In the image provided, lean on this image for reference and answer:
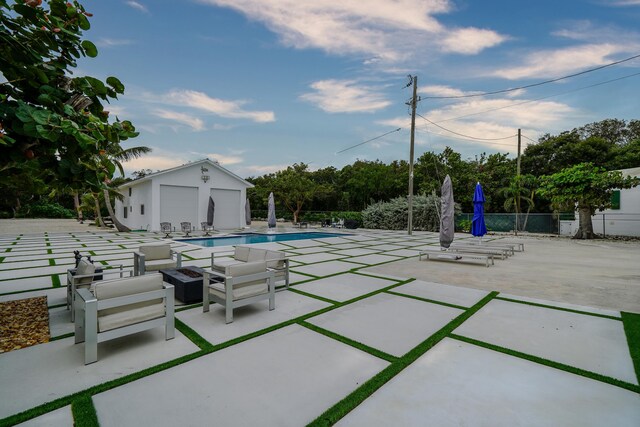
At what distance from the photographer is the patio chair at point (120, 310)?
282 centimetres

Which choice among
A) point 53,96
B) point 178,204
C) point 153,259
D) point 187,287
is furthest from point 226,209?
point 53,96

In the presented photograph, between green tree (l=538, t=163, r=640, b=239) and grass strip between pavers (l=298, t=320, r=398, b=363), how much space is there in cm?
1797

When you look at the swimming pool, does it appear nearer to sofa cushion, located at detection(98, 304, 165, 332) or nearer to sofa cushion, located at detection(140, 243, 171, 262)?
sofa cushion, located at detection(140, 243, 171, 262)

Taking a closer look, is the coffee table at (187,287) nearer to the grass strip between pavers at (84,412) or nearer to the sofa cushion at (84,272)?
the sofa cushion at (84,272)

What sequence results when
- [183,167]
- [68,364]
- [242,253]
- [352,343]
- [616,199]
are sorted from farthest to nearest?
[183,167], [616,199], [242,253], [352,343], [68,364]

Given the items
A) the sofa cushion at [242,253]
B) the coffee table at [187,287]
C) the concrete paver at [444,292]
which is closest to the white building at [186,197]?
the sofa cushion at [242,253]

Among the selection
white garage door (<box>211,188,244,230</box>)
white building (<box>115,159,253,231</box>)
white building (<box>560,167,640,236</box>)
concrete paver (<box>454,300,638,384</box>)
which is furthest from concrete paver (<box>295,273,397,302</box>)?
white building (<box>560,167,640,236</box>)

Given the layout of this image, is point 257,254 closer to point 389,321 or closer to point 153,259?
point 153,259

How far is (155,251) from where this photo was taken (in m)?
6.16

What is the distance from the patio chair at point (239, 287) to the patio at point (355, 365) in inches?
8.9

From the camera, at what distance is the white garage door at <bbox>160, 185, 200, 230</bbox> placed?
63.9 ft

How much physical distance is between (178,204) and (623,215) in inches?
1140

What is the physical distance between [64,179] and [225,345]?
2.46 metres

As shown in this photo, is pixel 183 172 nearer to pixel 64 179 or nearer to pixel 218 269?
pixel 218 269
